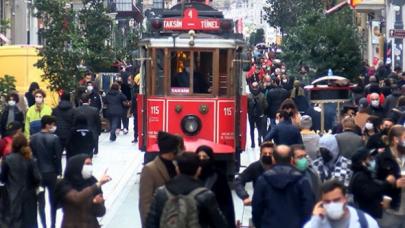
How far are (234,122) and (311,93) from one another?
672 cm

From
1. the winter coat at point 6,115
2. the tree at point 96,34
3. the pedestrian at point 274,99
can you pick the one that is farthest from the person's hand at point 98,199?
the tree at point 96,34

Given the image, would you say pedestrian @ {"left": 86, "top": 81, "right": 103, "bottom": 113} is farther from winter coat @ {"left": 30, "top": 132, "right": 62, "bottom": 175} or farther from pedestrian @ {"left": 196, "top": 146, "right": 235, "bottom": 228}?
pedestrian @ {"left": 196, "top": 146, "right": 235, "bottom": 228}

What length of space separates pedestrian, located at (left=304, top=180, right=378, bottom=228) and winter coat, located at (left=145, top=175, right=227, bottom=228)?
0.85m

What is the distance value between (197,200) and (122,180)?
47.1ft

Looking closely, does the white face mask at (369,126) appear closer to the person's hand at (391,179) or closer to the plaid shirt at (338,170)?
the plaid shirt at (338,170)

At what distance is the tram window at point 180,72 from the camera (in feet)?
75.5

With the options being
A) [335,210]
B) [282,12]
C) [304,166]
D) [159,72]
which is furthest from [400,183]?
[282,12]

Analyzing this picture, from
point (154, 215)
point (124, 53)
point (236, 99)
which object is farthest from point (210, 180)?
point (124, 53)

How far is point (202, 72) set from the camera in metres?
23.0

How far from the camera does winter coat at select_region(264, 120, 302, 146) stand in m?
19.5

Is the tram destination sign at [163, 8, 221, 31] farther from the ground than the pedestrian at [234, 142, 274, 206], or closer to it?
farther from the ground

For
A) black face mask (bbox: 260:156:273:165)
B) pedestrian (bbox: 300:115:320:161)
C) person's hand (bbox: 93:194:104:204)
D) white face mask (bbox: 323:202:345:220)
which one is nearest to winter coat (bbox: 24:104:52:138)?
pedestrian (bbox: 300:115:320:161)

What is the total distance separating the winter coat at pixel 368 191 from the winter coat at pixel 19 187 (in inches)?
151

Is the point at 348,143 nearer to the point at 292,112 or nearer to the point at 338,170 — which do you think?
the point at 338,170
